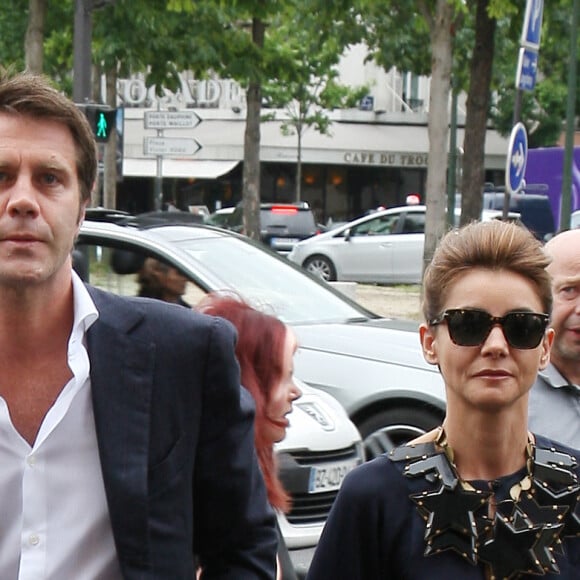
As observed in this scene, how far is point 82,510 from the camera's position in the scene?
2.31 metres

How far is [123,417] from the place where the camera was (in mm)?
2340

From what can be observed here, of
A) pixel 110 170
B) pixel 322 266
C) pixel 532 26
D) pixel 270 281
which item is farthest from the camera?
pixel 110 170

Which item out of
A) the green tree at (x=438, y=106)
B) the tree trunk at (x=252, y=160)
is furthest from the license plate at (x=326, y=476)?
the tree trunk at (x=252, y=160)

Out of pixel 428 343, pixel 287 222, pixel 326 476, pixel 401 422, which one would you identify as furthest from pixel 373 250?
pixel 428 343

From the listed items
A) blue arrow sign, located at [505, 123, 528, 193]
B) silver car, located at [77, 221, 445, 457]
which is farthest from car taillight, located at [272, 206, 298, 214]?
silver car, located at [77, 221, 445, 457]

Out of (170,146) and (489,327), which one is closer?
(489,327)

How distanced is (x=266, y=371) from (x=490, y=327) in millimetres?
1461

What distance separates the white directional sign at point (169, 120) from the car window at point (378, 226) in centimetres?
873

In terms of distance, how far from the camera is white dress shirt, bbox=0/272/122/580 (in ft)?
7.48

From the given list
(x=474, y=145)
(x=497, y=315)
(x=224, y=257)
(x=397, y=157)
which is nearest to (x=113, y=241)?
(x=224, y=257)

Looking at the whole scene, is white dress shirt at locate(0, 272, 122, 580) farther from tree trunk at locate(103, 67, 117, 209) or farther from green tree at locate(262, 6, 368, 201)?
green tree at locate(262, 6, 368, 201)

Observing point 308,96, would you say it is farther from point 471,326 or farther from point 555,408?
point 471,326

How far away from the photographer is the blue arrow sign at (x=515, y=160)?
12.9 meters

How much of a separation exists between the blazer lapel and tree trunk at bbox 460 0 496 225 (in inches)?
655
